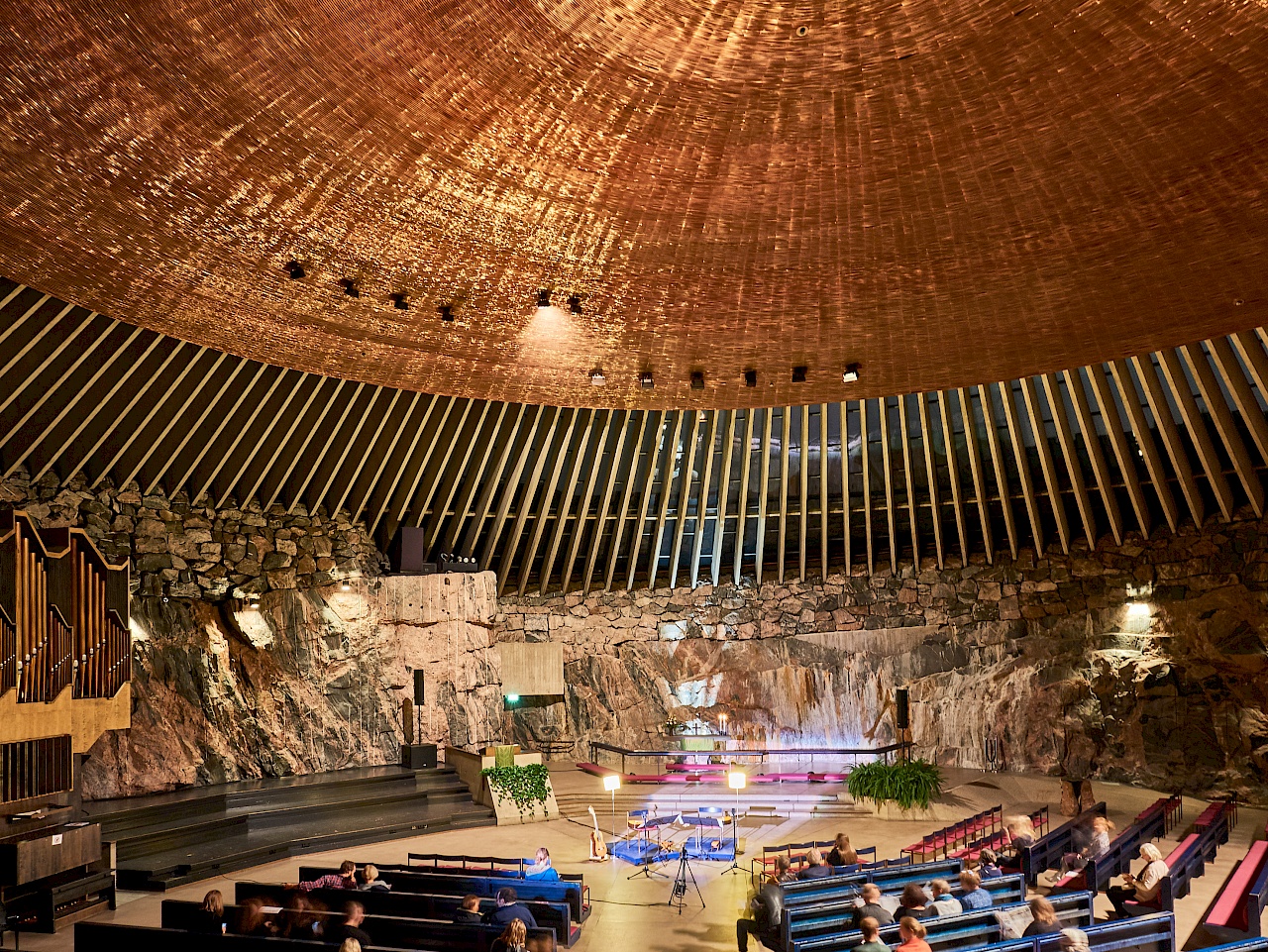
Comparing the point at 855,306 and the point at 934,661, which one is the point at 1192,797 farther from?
the point at 855,306

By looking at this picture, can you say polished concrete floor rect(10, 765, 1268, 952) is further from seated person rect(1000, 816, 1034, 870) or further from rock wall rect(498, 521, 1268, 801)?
seated person rect(1000, 816, 1034, 870)

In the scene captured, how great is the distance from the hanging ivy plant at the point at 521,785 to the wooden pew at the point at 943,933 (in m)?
7.45

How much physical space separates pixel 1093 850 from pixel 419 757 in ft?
30.7

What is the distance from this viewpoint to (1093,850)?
8.06m

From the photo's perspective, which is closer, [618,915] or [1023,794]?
[618,915]

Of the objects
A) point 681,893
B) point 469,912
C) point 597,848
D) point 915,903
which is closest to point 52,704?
point 469,912

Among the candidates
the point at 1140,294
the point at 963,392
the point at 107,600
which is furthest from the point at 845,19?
the point at 963,392

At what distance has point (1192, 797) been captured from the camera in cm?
1329

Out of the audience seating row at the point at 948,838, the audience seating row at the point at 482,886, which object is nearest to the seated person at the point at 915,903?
the audience seating row at the point at 482,886

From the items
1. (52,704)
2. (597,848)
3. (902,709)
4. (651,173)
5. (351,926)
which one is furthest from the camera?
(902,709)

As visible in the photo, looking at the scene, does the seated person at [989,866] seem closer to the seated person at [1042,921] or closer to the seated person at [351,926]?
the seated person at [1042,921]

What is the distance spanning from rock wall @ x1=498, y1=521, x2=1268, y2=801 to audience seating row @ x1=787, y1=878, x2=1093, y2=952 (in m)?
8.34

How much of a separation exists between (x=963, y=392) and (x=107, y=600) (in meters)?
10.5

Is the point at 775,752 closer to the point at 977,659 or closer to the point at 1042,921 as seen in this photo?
the point at 977,659
